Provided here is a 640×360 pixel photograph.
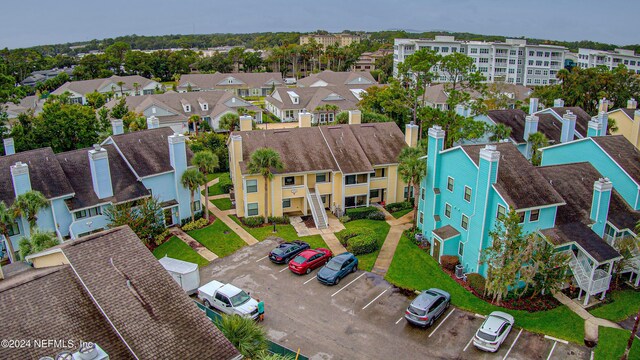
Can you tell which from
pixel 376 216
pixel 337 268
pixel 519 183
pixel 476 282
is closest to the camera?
pixel 476 282

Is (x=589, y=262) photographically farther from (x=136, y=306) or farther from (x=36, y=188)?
(x=36, y=188)

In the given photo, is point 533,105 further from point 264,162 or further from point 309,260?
point 309,260

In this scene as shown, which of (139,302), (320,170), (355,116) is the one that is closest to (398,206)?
(320,170)

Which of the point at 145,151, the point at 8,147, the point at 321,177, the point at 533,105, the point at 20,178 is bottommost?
the point at 321,177

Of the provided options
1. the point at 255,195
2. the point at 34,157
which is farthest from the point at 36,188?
the point at 255,195

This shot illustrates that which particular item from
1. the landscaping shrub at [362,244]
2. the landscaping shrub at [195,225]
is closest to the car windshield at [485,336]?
the landscaping shrub at [362,244]

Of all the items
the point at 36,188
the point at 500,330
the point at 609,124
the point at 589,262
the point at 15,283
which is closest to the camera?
the point at 15,283
